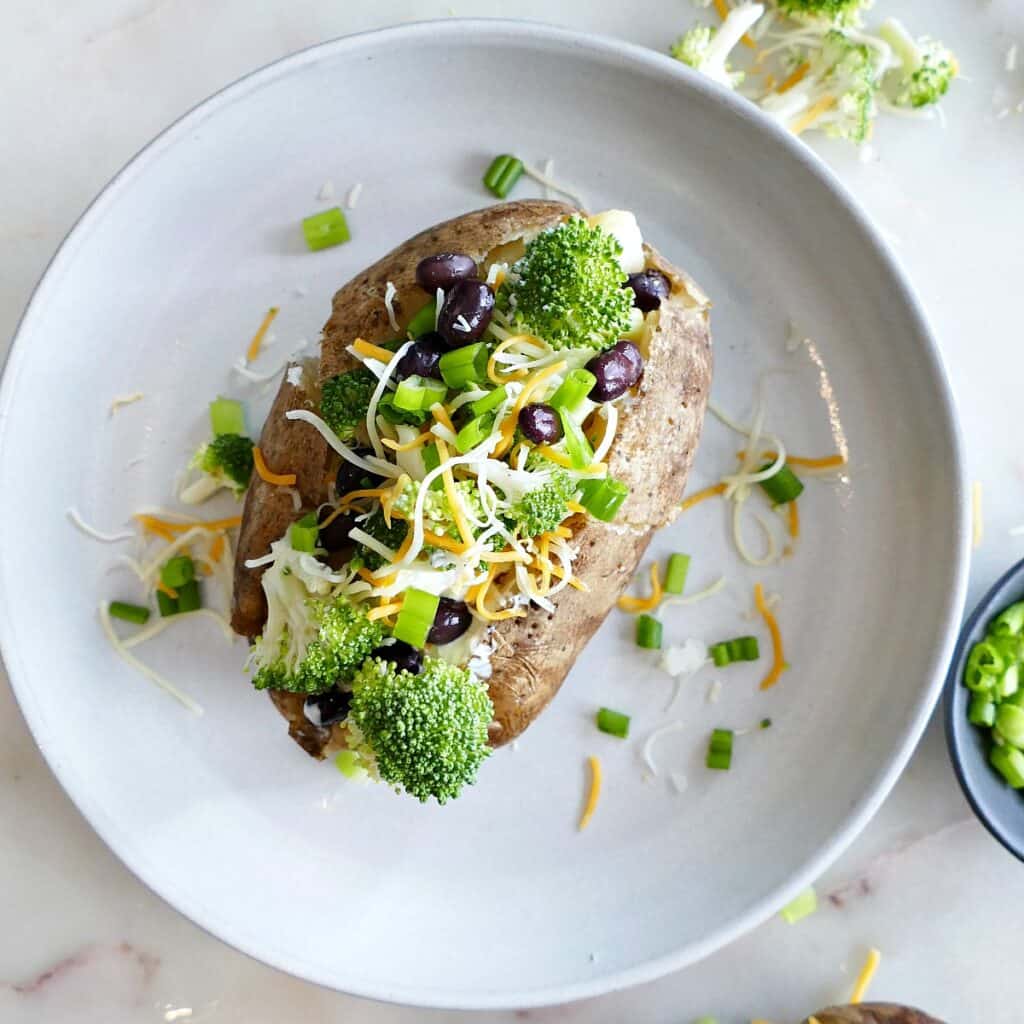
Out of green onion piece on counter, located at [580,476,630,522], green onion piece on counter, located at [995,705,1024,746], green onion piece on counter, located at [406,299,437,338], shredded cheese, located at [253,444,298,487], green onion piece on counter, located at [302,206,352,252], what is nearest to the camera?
green onion piece on counter, located at [580,476,630,522]

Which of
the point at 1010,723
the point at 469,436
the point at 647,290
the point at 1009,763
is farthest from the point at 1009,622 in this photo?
the point at 469,436

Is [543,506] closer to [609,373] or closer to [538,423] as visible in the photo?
[538,423]

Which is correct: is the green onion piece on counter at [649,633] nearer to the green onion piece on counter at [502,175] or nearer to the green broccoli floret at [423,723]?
the green broccoli floret at [423,723]

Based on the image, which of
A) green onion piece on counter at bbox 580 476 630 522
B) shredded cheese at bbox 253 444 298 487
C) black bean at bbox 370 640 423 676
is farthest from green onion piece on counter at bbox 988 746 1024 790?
shredded cheese at bbox 253 444 298 487

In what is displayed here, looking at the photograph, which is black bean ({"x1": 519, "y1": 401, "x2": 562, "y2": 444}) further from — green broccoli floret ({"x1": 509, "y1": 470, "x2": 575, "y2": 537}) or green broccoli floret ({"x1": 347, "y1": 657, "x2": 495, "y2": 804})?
green broccoli floret ({"x1": 347, "y1": 657, "x2": 495, "y2": 804})

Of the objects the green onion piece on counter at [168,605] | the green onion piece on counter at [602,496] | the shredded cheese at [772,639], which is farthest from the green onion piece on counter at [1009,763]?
the green onion piece on counter at [168,605]

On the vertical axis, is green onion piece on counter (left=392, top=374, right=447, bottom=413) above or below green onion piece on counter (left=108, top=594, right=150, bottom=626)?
above
